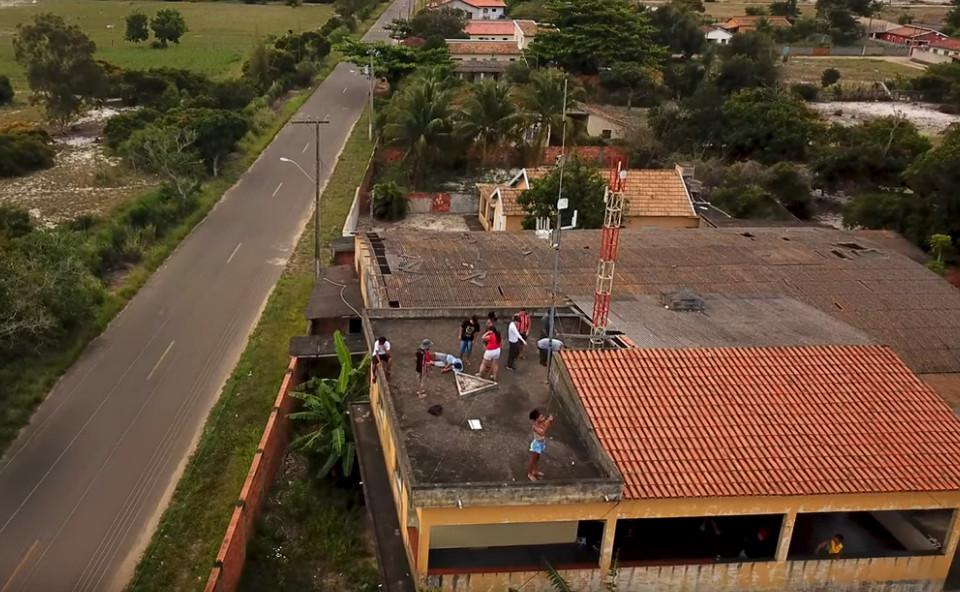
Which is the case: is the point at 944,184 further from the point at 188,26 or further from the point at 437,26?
the point at 188,26

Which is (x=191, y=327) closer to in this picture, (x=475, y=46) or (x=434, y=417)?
(x=434, y=417)

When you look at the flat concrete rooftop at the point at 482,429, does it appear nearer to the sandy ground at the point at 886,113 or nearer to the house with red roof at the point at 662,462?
the house with red roof at the point at 662,462

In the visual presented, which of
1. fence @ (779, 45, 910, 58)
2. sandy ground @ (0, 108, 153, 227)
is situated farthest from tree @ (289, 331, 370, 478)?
fence @ (779, 45, 910, 58)

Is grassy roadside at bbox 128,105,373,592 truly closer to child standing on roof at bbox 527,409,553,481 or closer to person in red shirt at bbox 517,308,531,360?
child standing on roof at bbox 527,409,553,481

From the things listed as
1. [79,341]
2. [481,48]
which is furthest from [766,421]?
[481,48]

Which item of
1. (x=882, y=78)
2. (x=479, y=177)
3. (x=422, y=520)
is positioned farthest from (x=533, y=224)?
(x=882, y=78)

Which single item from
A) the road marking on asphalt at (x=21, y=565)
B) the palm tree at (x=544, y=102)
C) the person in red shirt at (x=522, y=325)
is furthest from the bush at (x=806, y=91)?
the road marking on asphalt at (x=21, y=565)
